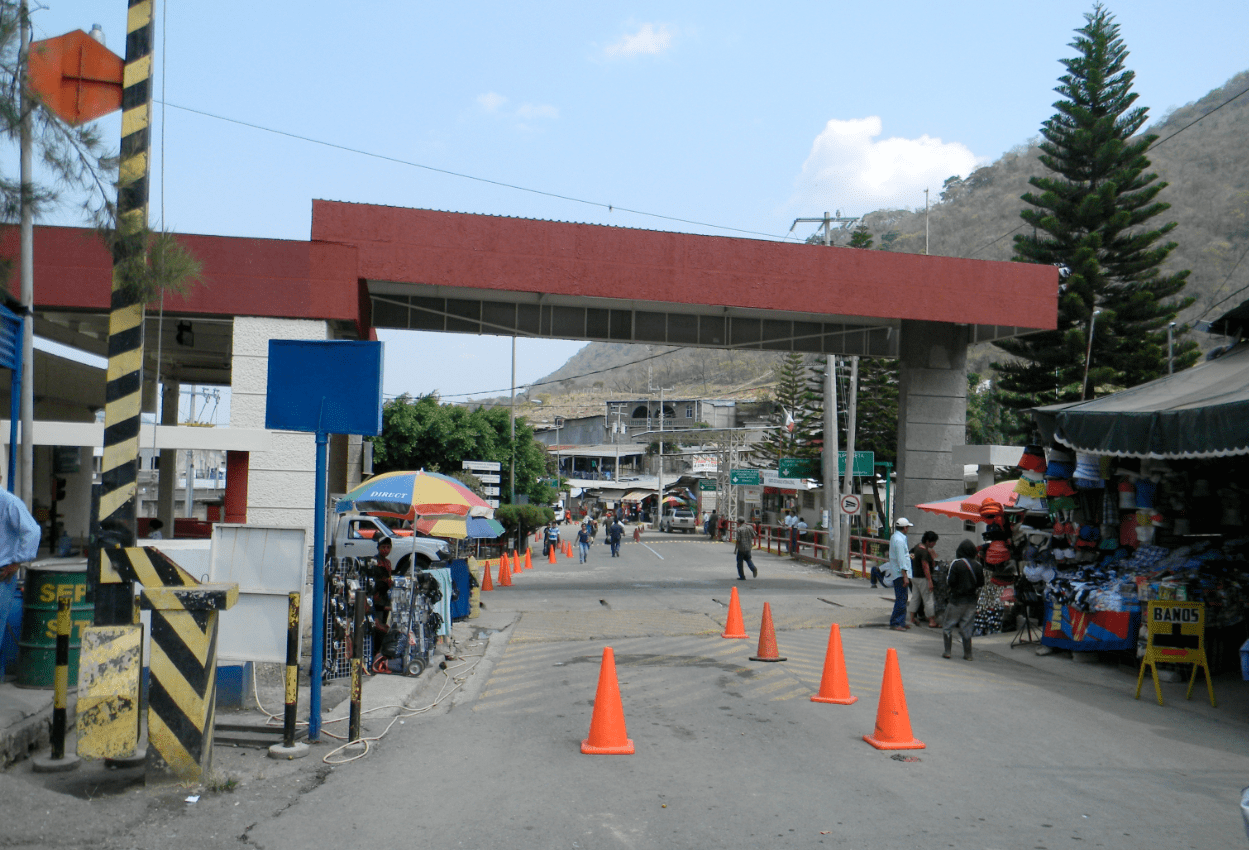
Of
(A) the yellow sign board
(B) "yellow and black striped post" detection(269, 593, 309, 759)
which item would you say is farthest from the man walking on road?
(B) "yellow and black striped post" detection(269, 593, 309, 759)

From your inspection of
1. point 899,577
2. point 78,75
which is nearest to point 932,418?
point 899,577

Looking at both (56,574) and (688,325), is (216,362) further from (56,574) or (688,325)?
(56,574)

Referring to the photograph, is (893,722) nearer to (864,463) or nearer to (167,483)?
(167,483)

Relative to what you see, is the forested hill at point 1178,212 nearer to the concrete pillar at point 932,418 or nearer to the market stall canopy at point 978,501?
the concrete pillar at point 932,418

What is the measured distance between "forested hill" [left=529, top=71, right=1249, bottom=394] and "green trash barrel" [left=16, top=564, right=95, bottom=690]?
75311 mm

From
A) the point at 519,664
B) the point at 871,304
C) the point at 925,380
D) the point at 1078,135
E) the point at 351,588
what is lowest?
the point at 519,664

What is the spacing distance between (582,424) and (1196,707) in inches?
4491

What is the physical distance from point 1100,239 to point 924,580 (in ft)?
72.6

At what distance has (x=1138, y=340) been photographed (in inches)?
1302

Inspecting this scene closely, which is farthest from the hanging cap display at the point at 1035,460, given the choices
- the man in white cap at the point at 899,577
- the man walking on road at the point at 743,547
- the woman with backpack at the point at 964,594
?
the man walking on road at the point at 743,547

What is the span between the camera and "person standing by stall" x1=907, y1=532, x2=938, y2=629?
1559cm

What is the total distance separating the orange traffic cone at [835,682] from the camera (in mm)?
9188

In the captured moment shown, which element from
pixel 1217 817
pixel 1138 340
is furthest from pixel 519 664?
pixel 1138 340

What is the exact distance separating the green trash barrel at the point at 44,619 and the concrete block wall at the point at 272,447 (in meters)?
9.18
